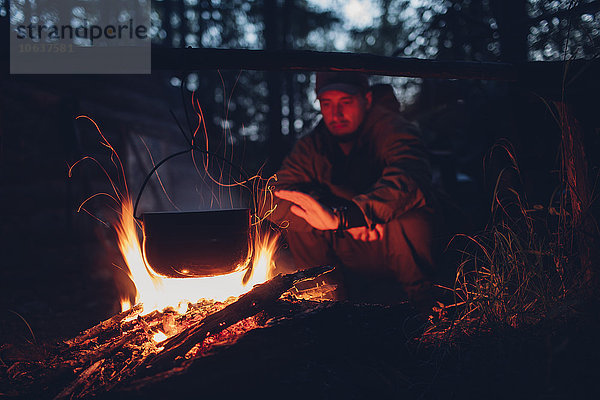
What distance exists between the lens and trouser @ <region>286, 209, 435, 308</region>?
3.54 meters

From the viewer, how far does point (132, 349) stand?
216 cm

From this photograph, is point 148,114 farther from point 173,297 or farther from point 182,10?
point 173,297

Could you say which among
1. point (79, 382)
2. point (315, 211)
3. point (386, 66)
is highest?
point (386, 66)

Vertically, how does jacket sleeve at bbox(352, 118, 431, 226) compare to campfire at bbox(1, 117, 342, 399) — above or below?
above

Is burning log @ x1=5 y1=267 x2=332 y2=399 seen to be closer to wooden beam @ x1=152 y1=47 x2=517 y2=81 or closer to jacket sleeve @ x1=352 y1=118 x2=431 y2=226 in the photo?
jacket sleeve @ x1=352 y1=118 x2=431 y2=226

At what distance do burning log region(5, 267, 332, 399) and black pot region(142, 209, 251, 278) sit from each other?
10.6 inches

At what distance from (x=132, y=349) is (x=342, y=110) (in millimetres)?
2850

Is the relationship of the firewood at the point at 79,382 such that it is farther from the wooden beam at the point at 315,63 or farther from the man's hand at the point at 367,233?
the man's hand at the point at 367,233

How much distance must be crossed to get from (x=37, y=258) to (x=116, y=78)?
4.71m

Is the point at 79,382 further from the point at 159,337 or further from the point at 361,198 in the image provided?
the point at 361,198

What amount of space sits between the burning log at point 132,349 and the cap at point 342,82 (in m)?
2.04

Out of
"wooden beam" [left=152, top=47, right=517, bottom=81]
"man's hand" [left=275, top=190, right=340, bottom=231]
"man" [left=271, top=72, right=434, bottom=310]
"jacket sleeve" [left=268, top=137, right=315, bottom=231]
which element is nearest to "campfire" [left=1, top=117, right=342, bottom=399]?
"man's hand" [left=275, top=190, right=340, bottom=231]

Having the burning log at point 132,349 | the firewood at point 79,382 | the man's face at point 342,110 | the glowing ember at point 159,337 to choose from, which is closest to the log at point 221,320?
the burning log at point 132,349

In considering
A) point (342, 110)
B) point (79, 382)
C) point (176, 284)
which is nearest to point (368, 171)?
point (342, 110)
